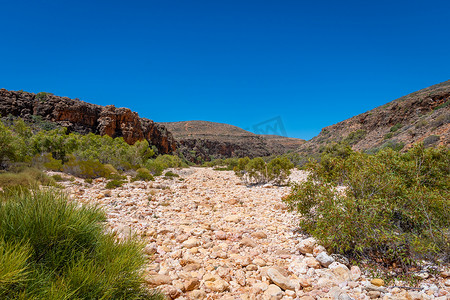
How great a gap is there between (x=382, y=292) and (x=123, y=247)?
3876 mm

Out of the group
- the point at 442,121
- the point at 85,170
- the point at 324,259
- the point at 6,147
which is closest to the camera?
the point at 324,259

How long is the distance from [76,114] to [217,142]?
41.7 meters

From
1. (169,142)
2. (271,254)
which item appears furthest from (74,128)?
(271,254)

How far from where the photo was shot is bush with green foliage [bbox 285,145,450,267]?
159 inches

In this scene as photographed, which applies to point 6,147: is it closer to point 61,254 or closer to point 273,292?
point 61,254

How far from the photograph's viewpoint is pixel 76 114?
4744 centimetres

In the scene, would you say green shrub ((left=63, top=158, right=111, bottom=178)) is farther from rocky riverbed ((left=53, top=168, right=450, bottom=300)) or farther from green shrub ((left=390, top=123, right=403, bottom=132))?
green shrub ((left=390, top=123, right=403, bottom=132))

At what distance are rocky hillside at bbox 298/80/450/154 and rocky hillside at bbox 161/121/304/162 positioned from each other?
3418 cm

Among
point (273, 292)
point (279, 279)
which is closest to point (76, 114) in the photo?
point (279, 279)

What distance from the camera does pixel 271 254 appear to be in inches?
201

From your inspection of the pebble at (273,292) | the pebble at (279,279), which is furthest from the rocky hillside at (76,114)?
the pebble at (273,292)

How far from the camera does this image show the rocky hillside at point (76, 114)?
41312 mm

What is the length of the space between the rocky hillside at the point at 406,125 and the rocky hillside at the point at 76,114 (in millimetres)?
41275

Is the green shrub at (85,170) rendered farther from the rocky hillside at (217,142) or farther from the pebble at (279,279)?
the rocky hillside at (217,142)
